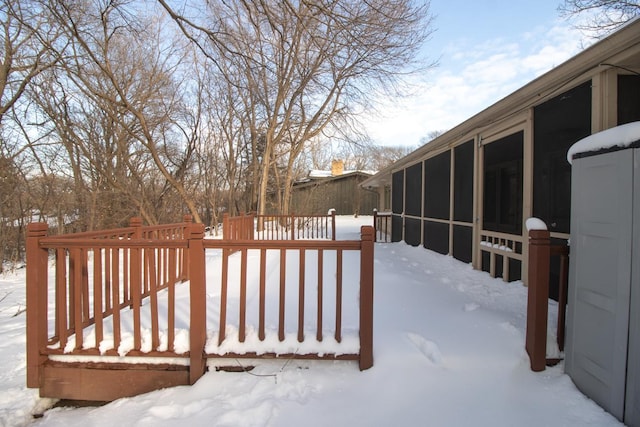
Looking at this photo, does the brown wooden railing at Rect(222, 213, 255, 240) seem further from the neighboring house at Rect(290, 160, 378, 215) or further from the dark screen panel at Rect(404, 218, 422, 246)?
the neighboring house at Rect(290, 160, 378, 215)

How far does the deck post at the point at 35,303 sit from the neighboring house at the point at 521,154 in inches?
179

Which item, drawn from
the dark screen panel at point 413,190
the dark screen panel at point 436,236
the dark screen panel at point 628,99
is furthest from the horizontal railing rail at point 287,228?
the dark screen panel at point 628,99

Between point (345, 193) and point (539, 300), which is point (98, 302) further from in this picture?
point (345, 193)

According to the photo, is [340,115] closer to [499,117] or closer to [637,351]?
[499,117]

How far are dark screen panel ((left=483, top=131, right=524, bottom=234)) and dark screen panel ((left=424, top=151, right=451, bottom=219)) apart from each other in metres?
1.41

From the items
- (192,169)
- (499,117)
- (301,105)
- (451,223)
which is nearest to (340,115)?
(301,105)

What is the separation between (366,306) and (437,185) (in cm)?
502

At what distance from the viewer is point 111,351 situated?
8.05ft

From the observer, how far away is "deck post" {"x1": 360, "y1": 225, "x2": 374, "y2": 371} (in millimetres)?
2342

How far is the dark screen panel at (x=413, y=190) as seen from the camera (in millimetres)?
8008

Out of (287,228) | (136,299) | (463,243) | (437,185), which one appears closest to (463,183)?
(463,243)

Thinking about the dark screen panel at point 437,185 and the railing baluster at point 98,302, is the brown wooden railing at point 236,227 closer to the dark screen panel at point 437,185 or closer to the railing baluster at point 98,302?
the railing baluster at point 98,302

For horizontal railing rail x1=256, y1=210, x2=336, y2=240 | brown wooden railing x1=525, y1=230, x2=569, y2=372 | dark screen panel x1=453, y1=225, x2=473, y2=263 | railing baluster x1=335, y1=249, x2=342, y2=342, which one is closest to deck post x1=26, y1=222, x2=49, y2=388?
railing baluster x1=335, y1=249, x2=342, y2=342

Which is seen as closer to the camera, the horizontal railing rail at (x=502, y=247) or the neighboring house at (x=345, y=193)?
the horizontal railing rail at (x=502, y=247)
